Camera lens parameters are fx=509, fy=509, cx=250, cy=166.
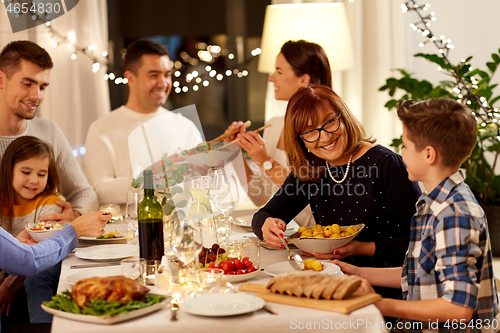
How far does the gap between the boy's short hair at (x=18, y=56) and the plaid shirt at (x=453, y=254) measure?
81.8 inches

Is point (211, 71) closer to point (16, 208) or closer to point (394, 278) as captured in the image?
point (16, 208)

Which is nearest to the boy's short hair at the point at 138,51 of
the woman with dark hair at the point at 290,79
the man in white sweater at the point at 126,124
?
the man in white sweater at the point at 126,124

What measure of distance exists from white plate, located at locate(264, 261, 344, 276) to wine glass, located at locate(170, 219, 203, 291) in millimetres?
210

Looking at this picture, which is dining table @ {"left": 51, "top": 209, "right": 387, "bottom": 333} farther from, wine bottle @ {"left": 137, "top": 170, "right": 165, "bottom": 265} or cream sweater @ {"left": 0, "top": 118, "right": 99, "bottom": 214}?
cream sweater @ {"left": 0, "top": 118, "right": 99, "bottom": 214}

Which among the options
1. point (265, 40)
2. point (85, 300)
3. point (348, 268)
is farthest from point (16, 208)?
point (265, 40)

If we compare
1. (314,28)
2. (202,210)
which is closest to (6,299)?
(202,210)

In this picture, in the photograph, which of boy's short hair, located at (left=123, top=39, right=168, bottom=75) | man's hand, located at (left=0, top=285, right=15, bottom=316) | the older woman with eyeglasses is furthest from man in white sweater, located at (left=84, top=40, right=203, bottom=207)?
the older woman with eyeglasses

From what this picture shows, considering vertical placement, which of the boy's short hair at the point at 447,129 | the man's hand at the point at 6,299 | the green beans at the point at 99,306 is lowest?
the man's hand at the point at 6,299

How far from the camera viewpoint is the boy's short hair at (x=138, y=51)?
326cm

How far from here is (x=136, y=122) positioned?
10.5 feet

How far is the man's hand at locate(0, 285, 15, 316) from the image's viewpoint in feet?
6.43

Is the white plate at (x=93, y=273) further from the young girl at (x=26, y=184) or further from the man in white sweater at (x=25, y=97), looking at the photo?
the man in white sweater at (x=25, y=97)

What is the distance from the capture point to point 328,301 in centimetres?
109

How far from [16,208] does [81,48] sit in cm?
150
